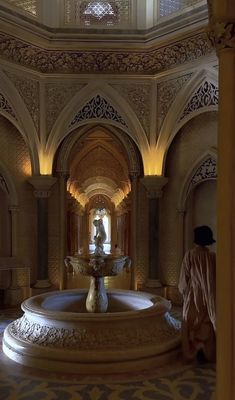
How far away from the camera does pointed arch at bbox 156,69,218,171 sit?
28.9 feet

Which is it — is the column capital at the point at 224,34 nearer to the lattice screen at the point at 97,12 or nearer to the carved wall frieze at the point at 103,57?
the carved wall frieze at the point at 103,57

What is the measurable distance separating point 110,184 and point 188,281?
55.6 ft

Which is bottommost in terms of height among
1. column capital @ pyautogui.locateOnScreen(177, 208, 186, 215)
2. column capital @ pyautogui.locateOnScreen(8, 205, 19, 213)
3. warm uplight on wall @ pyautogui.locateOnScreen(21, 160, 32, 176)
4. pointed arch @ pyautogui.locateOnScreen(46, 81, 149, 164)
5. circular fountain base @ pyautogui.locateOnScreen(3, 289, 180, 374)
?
circular fountain base @ pyautogui.locateOnScreen(3, 289, 180, 374)

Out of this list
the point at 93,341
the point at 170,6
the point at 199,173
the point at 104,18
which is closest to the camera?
the point at 93,341

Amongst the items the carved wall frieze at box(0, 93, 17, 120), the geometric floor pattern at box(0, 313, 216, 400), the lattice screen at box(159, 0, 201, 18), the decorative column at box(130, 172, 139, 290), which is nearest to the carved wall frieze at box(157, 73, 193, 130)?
the lattice screen at box(159, 0, 201, 18)

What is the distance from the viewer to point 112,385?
503cm

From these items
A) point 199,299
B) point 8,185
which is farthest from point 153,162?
point 199,299

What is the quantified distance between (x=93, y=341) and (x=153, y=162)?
5.11 metres

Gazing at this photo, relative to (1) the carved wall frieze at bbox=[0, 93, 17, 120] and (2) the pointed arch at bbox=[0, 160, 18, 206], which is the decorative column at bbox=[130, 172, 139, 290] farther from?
(1) the carved wall frieze at bbox=[0, 93, 17, 120]

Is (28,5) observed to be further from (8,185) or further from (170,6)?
(8,185)

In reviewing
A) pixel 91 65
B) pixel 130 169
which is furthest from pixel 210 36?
pixel 130 169

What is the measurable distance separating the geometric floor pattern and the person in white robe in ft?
0.75

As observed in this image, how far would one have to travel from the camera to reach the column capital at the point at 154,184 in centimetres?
992

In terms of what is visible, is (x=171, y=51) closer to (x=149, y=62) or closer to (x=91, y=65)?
(x=149, y=62)
